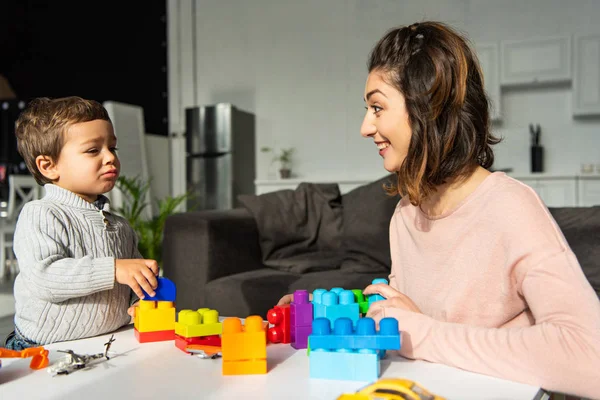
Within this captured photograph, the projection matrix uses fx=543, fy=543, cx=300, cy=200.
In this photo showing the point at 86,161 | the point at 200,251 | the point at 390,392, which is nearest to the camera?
the point at 390,392

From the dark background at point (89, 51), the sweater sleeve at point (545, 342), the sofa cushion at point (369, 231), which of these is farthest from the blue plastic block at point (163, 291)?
the dark background at point (89, 51)

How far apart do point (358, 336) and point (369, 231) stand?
2.07 meters

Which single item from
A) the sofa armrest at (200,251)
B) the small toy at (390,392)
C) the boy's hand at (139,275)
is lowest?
the sofa armrest at (200,251)

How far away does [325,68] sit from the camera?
6.07 metres

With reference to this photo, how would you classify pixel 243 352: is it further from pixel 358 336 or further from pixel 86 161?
pixel 86 161

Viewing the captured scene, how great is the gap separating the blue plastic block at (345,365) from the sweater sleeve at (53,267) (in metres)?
0.48

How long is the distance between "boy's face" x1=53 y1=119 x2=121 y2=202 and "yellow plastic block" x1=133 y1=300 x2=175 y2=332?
12.8 inches

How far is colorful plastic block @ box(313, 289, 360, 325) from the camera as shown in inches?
34.9

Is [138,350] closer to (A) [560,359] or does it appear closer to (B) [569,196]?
(A) [560,359]

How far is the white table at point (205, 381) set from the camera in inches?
28.5

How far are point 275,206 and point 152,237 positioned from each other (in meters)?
1.45

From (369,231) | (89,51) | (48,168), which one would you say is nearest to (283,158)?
(89,51)

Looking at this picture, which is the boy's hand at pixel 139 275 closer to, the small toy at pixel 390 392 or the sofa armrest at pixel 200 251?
the small toy at pixel 390 392

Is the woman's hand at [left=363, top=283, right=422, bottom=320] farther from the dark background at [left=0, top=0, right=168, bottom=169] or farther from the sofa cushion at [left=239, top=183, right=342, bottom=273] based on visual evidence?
the dark background at [left=0, top=0, right=168, bottom=169]
